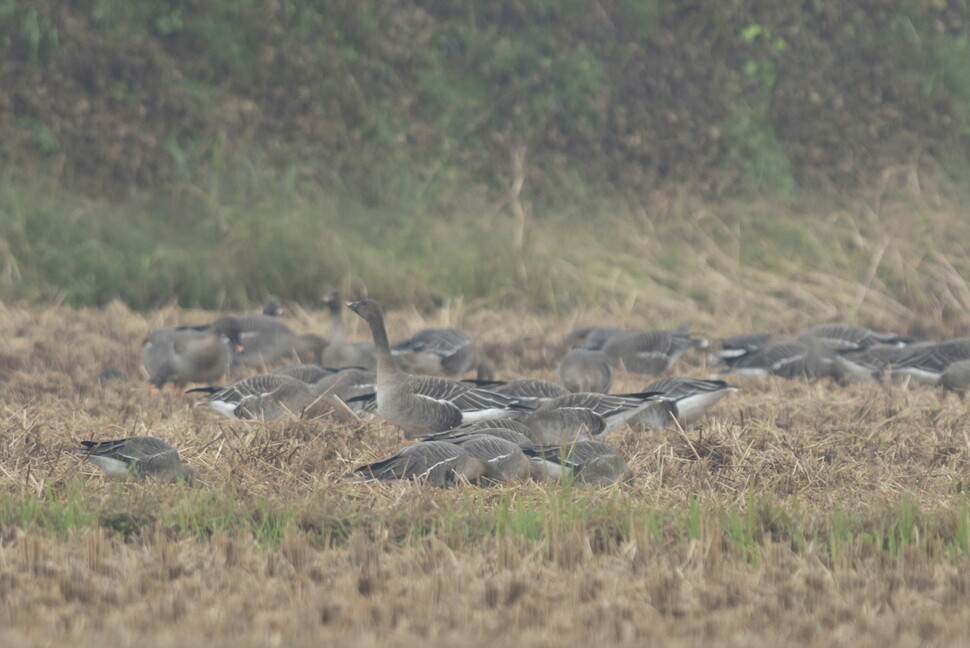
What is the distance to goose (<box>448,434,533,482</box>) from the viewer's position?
6.23m

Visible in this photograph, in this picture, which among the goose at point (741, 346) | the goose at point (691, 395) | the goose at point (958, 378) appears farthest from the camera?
the goose at point (741, 346)

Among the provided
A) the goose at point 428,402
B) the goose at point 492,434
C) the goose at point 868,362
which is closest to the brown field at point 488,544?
the goose at point 428,402

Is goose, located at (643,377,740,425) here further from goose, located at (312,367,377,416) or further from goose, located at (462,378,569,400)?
goose, located at (312,367,377,416)

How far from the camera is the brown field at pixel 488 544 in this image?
415cm

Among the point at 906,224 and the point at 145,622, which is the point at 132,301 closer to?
the point at 906,224

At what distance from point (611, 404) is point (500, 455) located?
1.35m

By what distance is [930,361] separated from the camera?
9.84 m

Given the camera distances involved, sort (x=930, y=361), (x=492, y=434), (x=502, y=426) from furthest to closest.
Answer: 1. (x=930, y=361)
2. (x=502, y=426)
3. (x=492, y=434)

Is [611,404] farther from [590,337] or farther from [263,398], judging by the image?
[590,337]

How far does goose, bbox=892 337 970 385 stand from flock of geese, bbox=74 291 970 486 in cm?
1

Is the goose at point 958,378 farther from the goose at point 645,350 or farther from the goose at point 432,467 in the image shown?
the goose at point 432,467

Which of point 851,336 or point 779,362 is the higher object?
point 779,362

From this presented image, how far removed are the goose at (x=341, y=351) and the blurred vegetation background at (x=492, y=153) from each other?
270 centimetres

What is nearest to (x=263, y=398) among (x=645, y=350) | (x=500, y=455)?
(x=500, y=455)
